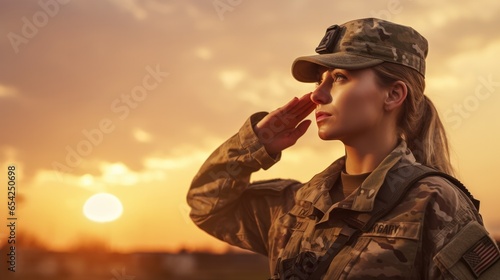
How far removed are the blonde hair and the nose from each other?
1.43 feet

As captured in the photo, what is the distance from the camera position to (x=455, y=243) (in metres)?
4.04

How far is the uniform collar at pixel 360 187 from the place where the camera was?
4.39 metres

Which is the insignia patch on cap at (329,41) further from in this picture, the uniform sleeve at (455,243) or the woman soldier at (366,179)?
the uniform sleeve at (455,243)

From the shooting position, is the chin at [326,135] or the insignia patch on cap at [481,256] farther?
the chin at [326,135]

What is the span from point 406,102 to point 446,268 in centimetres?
138

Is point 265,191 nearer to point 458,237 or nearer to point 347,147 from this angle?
point 347,147

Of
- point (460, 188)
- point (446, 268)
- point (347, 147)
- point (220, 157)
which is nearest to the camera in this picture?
point (446, 268)

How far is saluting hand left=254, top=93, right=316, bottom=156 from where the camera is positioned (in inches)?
213

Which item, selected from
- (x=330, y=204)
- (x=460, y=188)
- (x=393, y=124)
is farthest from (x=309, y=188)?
(x=460, y=188)

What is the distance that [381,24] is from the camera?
191 inches

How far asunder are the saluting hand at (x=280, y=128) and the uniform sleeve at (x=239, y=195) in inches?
3.5

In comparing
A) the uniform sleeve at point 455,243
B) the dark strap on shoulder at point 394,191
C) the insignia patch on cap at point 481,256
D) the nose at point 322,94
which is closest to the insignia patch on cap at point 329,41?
the nose at point 322,94

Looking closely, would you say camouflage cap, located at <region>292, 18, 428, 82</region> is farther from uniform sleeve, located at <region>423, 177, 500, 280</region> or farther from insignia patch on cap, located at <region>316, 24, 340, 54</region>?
Answer: uniform sleeve, located at <region>423, 177, 500, 280</region>

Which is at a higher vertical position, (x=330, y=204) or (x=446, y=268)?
(x=330, y=204)
